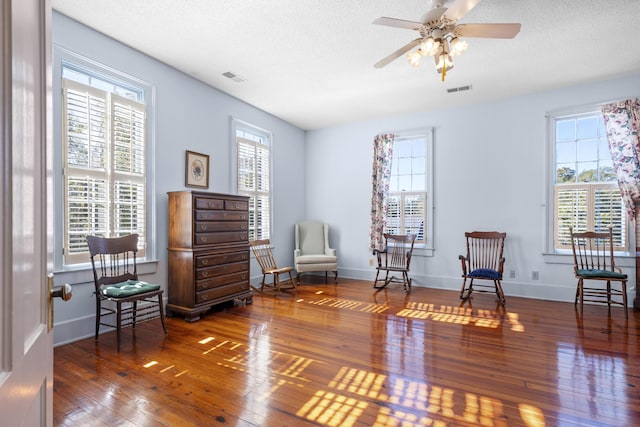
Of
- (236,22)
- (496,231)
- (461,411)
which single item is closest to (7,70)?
(461,411)

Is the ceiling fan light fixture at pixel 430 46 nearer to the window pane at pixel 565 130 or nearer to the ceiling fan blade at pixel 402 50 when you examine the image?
the ceiling fan blade at pixel 402 50

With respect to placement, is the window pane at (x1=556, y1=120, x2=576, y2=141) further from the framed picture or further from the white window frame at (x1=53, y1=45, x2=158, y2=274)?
the white window frame at (x1=53, y1=45, x2=158, y2=274)

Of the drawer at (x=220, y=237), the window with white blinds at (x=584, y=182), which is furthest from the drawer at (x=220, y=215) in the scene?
the window with white blinds at (x=584, y=182)

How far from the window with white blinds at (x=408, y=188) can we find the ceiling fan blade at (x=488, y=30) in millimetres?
3033

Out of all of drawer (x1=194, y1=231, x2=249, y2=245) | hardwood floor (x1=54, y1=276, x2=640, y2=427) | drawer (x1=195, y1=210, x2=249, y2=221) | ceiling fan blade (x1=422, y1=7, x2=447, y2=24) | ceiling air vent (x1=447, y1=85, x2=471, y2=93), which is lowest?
hardwood floor (x1=54, y1=276, x2=640, y2=427)

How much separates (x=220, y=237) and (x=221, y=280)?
52 cm

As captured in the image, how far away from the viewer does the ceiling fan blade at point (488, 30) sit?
102 inches

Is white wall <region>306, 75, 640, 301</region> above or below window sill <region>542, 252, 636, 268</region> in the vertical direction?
above

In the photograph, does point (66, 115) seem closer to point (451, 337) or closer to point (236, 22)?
point (236, 22)

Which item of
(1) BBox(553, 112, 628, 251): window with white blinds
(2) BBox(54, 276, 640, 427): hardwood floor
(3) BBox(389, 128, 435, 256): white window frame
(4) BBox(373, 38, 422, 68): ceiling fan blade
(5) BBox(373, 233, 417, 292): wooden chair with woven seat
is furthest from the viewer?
(3) BBox(389, 128, 435, 256): white window frame

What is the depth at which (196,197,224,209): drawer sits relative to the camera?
12.4 ft

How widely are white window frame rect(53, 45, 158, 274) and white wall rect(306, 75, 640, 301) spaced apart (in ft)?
11.6

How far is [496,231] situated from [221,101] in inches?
179

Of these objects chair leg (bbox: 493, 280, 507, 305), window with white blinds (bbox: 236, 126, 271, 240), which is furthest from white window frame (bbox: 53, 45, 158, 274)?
chair leg (bbox: 493, 280, 507, 305)
